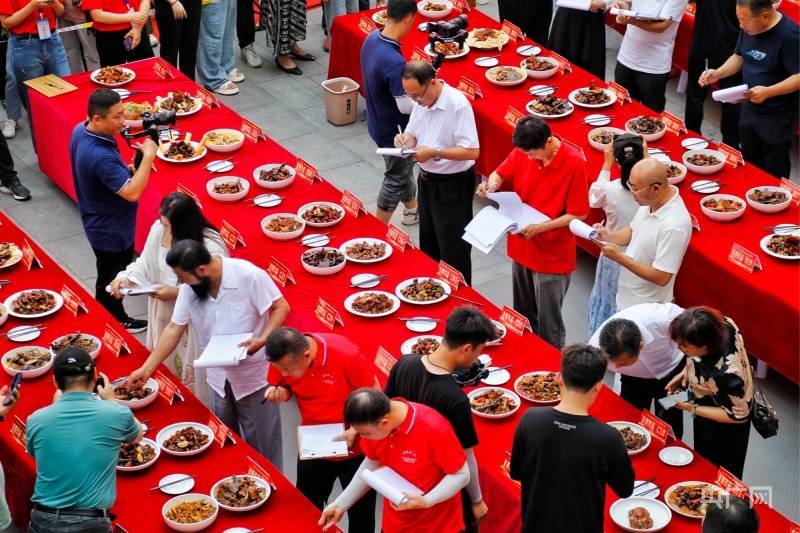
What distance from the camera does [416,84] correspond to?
7062 millimetres

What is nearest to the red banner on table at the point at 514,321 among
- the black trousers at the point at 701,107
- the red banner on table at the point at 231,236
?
the red banner on table at the point at 231,236

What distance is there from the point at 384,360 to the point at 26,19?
4789 mm

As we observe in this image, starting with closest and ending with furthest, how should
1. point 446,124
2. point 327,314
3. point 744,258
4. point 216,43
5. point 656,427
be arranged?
1. point 656,427
2. point 327,314
3. point 744,258
4. point 446,124
5. point 216,43

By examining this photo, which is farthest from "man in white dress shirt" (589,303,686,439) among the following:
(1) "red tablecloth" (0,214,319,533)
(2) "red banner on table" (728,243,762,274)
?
(1) "red tablecloth" (0,214,319,533)

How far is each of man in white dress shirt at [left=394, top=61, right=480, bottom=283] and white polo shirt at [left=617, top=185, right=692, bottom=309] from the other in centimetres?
Answer: 132

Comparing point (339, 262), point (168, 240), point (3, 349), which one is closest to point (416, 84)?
point (339, 262)

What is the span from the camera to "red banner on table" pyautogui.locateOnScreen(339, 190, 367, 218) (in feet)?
24.3

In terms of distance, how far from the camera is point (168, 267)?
6207 mm

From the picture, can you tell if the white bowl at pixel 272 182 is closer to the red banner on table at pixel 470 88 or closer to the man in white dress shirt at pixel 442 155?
the man in white dress shirt at pixel 442 155

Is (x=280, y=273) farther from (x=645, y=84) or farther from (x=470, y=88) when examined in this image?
(x=645, y=84)

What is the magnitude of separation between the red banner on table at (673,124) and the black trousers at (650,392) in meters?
2.79

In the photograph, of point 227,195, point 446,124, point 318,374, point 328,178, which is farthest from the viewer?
point 328,178

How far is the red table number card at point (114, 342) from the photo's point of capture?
20.5 feet

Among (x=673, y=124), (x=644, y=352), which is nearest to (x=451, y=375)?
(x=644, y=352)
